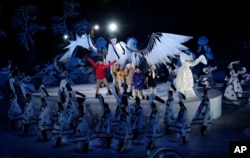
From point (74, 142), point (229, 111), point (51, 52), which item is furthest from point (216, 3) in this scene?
point (74, 142)

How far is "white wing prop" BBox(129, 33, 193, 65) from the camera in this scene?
41.3ft

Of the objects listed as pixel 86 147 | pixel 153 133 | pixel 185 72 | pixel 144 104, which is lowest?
pixel 86 147

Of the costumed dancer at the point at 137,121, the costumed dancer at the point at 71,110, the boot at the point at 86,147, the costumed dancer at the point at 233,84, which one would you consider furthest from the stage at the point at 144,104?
the boot at the point at 86,147

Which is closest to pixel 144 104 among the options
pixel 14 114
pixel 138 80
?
pixel 138 80

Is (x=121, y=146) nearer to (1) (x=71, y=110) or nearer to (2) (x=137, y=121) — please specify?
(2) (x=137, y=121)

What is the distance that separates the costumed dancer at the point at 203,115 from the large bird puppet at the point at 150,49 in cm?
175

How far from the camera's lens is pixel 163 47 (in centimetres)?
1283

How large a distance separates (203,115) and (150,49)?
2.97 metres

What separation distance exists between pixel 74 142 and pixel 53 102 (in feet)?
11.0

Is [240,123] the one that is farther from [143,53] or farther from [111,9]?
[111,9]

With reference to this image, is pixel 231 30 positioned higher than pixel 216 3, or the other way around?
pixel 216 3

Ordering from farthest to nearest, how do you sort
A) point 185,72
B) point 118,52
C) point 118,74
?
point 118,74, point 118,52, point 185,72

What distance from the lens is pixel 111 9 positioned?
26.9 meters

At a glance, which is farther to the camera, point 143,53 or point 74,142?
point 143,53
